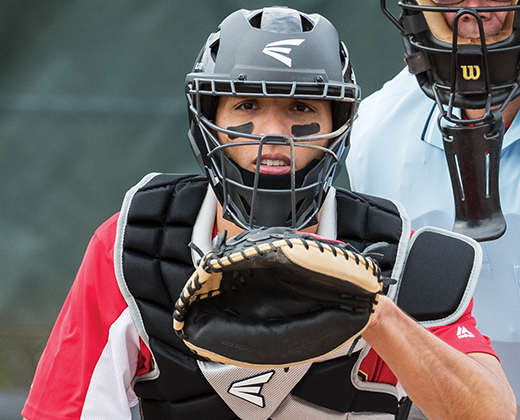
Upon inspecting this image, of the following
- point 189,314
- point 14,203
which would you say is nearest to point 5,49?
point 14,203

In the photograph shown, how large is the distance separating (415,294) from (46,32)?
2.12 metres

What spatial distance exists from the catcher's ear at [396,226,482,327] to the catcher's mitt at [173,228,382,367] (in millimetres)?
469

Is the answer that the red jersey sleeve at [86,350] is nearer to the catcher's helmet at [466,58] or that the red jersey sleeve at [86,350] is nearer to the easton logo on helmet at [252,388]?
the easton logo on helmet at [252,388]

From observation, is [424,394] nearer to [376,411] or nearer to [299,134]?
[376,411]

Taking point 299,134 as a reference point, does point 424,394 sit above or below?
below

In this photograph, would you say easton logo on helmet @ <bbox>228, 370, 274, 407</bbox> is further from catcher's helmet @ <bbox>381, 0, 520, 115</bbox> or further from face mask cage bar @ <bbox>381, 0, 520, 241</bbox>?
catcher's helmet @ <bbox>381, 0, 520, 115</bbox>

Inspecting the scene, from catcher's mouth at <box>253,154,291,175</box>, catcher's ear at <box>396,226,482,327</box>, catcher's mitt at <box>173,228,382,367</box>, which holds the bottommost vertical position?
catcher's ear at <box>396,226,482,327</box>

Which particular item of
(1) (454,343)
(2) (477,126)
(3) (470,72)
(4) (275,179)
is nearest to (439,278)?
(1) (454,343)

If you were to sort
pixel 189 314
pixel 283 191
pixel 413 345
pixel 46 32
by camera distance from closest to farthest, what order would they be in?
pixel 189 314
pixel 413 345
pixel 283 191
pixel 46 32

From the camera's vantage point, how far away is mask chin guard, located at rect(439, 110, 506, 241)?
238 cm

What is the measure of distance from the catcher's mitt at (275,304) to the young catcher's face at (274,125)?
1.53ft

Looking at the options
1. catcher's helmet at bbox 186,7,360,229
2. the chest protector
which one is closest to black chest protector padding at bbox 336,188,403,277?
the chest protector

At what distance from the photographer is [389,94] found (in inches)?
117

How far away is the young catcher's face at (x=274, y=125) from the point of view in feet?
6.40
